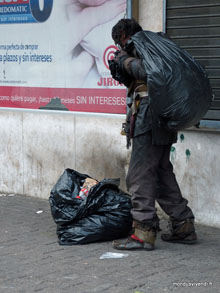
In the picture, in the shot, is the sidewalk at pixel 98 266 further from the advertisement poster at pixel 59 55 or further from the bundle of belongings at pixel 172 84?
the advertisement poster at pixel 59 55

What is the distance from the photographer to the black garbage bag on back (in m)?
5.35

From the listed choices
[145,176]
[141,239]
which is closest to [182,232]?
[141,239]

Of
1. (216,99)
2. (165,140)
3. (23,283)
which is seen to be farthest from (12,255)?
(216,99)

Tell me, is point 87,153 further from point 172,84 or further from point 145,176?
point 172,84

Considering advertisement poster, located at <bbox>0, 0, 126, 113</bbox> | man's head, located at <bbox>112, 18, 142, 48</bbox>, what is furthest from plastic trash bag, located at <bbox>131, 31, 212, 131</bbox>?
advertisement poster, located at <bbox>0, 0, 126, 113</bbox>

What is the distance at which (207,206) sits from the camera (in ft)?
19.3

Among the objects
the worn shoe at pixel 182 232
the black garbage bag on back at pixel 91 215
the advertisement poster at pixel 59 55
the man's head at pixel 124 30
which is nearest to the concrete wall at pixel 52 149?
the advertisement poster at pixel 59 55

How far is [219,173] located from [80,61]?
199cm

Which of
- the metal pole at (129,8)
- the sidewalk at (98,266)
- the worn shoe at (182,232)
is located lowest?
the sidewalk at (98,266)

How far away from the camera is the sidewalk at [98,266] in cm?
427

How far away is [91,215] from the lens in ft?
17.9

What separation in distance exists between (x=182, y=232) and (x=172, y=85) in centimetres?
127

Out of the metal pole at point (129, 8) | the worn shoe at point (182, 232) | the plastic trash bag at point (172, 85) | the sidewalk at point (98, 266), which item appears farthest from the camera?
the metal pole at point (129, 8)

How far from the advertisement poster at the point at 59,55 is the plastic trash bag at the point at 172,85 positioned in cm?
154
